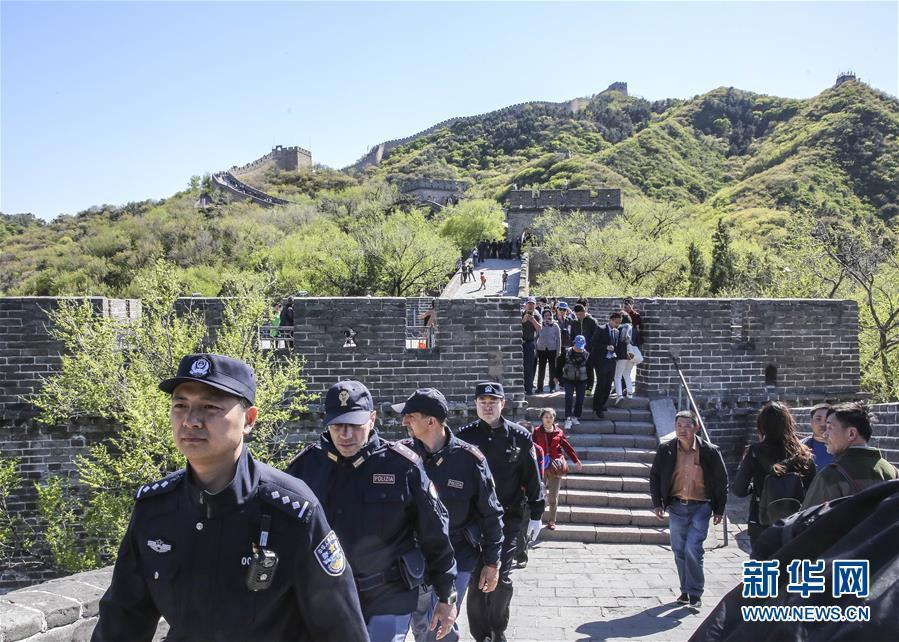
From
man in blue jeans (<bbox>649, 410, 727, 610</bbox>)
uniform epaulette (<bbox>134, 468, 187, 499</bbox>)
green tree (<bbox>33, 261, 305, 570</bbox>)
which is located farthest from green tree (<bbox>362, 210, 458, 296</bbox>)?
uniform epaulette (<bbox>134, 468, 187, 499</bbox>)

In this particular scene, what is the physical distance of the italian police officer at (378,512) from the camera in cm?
363

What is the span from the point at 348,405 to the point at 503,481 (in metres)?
2.08

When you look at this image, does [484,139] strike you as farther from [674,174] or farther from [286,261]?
[286,261]

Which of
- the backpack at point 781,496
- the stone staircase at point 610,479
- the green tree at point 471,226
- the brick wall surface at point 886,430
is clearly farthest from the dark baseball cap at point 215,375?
the green tree at point 471,226

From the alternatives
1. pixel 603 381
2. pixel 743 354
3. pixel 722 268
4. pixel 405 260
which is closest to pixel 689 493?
pixel 603 381

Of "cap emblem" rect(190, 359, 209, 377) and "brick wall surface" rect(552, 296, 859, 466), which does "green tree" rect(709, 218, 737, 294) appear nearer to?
"brick wall surface" rect(552, 296, 859, 466)

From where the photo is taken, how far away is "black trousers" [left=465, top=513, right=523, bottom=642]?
5.18m

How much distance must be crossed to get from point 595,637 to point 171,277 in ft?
24.9

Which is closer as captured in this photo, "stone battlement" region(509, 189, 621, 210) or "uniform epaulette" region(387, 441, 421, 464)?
"uniform epaulette" region(387, 441, 421, 464)

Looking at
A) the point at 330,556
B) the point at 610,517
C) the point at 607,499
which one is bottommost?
the point at 610,517

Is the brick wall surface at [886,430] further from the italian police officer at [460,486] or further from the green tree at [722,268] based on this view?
the green tree at [722,268]

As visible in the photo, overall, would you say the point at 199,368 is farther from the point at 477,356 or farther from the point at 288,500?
the point at 477,356

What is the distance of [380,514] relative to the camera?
3641mm

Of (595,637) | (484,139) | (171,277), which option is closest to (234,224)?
(171,277)
